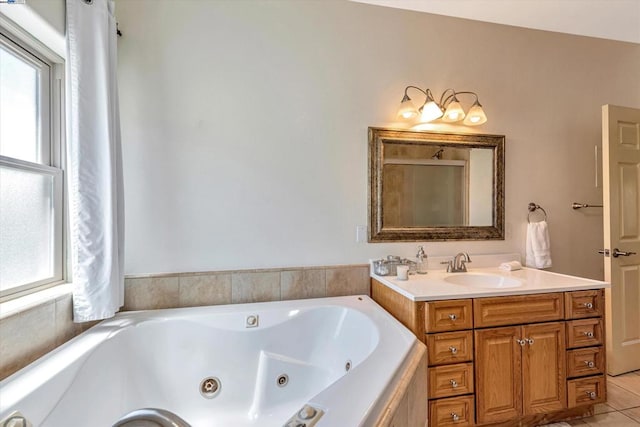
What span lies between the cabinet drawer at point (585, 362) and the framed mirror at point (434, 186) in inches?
32.8

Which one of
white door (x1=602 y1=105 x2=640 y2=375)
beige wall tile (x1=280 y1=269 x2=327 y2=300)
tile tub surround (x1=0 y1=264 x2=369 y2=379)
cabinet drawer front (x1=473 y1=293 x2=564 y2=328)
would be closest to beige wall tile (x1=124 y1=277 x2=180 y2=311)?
tile tub surround (x1=0 y1=264 x2=369 y2=379)

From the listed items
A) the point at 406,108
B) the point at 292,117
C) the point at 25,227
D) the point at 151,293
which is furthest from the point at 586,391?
the point at 25,227

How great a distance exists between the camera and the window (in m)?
1.19

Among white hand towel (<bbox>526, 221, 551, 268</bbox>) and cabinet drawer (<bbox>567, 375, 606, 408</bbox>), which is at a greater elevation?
white hand towel (<bbox>526, 221, 551, 268</bbox>)

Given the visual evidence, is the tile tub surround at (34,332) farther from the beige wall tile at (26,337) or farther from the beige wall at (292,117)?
the beige wall at (292,117)

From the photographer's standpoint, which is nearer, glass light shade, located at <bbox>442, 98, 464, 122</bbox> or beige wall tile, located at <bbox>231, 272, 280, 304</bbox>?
beige wall tile, located at <bbox>231, 272, 280, 304</bbox>

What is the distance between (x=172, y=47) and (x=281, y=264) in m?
1.49

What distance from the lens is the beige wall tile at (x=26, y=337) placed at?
1.01 metres

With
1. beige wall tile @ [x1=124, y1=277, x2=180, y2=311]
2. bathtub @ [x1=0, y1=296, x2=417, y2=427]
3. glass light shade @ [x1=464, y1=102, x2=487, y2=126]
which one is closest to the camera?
bathtub @ [x1=0, y1=296, x2=417, y2=427]

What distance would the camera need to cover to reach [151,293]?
171 centimetres

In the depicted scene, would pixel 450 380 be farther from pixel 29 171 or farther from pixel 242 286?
pixel 29 171

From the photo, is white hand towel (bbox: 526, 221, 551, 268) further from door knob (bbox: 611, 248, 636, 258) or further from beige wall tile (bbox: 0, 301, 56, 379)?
beige wall tile (bbox: 0, 301, 56, 379)

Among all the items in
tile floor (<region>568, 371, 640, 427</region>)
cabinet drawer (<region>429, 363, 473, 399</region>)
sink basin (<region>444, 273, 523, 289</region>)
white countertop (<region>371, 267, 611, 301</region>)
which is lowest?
tile floor (<region>568, 371, 640, 427</region>)

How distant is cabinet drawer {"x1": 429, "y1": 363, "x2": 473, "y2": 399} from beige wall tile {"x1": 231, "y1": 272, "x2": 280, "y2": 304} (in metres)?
0.98
